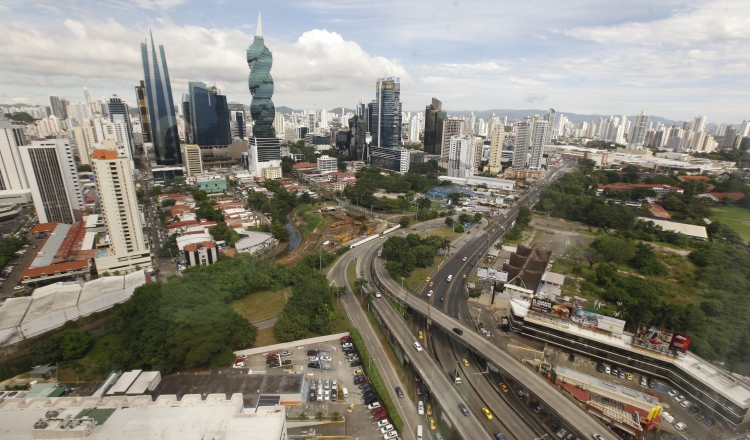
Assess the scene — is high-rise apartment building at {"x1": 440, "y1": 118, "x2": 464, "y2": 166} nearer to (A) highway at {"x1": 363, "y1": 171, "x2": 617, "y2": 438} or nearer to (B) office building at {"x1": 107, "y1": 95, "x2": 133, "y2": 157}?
(A) highway at {"x1": 363, "y1": 171, "x2": 617, "y2": 438}

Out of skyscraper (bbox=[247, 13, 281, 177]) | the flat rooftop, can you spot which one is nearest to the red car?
the flat rooftop

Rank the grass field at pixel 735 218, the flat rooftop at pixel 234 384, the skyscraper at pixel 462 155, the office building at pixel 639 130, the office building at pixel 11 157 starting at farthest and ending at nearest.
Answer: the office building at pixel 639 130, the skyscraper at pixel 462 155, the office building at pixel 11 157, the grass field at pixel 735 218, the flat rooftop at pixel 234 384

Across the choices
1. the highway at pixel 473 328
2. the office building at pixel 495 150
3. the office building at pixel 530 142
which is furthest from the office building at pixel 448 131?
the highway at pixel 473 328

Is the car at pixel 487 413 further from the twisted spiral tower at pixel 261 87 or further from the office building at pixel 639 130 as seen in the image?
the office building at pixel 639 130

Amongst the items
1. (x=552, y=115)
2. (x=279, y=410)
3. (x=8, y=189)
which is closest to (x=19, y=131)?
(x=8, y=189)

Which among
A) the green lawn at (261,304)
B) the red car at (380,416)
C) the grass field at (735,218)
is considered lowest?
the red car at (380,416)

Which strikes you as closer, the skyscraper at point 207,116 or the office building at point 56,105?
the office building at point 56,105

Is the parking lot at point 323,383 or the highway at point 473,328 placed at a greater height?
the highway at point 473,328
